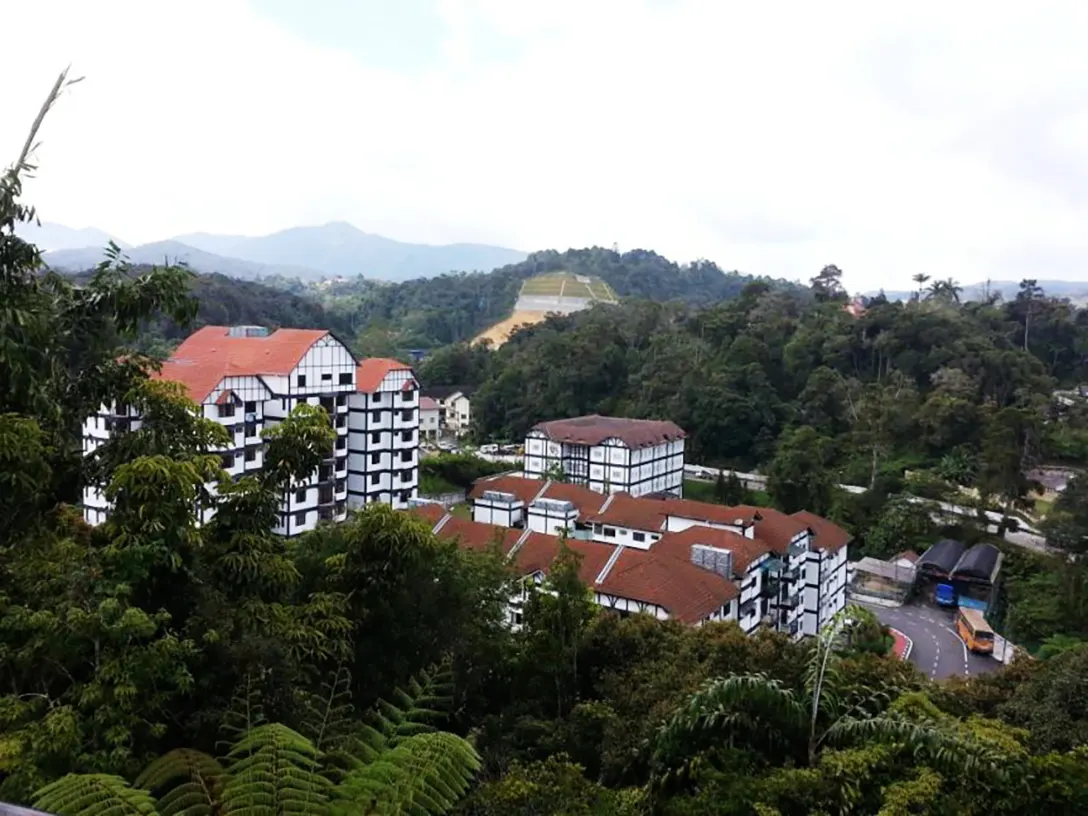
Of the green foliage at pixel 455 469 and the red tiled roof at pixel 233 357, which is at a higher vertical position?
the red tiled roof at pixel 233 357

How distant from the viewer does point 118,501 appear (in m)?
4.93

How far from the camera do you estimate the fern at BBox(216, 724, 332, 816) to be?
341 cm

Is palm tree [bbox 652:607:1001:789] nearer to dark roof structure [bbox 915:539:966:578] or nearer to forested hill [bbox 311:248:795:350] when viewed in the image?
dark roof structure [bbox 915:539:966:578]

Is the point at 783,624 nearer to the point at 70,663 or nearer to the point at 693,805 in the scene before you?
the point at 693,805

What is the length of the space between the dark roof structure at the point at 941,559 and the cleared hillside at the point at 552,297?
54.0 metres

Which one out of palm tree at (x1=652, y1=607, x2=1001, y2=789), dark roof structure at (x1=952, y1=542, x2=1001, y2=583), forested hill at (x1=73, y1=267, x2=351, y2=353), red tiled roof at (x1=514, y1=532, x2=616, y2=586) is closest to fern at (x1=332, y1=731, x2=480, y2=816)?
palm tree at (x1=652, y1=607, x2=1001, y2=789)

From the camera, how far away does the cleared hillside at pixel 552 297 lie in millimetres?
79688

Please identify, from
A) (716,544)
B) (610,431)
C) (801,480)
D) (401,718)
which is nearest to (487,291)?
(610,431)

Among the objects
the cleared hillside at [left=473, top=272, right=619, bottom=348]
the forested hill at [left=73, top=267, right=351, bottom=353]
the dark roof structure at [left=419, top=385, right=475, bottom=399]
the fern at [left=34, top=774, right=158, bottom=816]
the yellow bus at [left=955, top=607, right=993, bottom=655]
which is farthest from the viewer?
the cleared hillside at [left=473, top=272, right=619, bottom=348]

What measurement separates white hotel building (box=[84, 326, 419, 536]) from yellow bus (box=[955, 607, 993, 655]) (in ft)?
52.7

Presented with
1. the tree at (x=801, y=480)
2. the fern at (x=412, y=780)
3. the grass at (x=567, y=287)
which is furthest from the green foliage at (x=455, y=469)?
the grass at (x=567, y=287)

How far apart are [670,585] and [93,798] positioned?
12.1m

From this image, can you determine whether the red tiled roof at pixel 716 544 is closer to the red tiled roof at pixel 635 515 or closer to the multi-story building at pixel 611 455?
the red tiled roof at pixel 635 515

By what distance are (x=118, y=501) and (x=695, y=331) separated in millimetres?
45173
